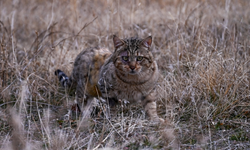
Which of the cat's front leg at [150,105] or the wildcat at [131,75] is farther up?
the wildcat at [131,75]

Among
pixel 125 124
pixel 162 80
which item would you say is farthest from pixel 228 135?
pixel 162 80

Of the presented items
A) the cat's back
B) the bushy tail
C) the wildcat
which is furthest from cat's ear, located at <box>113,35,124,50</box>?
the bushy tail

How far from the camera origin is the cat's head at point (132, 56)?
3.34 m

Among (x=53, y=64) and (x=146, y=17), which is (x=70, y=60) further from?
(x=146, y=17)

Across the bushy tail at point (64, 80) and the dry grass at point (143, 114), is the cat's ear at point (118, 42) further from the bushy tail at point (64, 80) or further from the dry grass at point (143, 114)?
the bushy tail at point (64, 80)

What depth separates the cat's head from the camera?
3340 mm

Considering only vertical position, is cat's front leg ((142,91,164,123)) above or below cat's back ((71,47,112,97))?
below

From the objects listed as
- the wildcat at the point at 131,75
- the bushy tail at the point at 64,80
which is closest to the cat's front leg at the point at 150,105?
the wildcat at the point at 131,75

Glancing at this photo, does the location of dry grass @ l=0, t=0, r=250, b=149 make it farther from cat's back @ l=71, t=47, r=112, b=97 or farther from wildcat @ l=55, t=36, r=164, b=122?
cat's back @ l=71, t=47, r=112, b=97

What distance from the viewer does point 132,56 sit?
336cm

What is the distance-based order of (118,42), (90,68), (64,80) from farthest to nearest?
1. (64,80)
2. (90,68)
3. (118,42)

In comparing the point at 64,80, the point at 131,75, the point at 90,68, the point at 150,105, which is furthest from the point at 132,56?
the point at 64,80

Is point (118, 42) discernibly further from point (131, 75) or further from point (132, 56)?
point (131, 75)

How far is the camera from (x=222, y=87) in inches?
144
